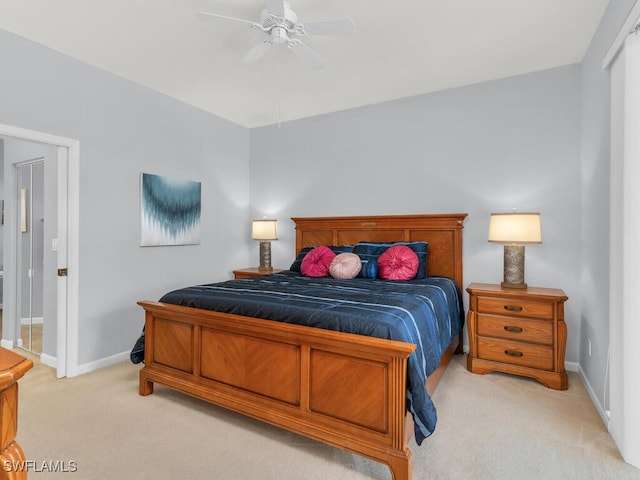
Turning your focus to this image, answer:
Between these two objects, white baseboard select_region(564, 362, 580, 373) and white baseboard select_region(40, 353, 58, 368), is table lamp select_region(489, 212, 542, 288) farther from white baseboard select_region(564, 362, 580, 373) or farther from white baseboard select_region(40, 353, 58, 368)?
white baseboard select_region(40, 353, 58, 368)

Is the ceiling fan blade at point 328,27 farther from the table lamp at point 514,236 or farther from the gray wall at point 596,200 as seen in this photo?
the table lamp at point 514,236

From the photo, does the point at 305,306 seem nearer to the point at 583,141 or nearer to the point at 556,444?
the point at 556,444

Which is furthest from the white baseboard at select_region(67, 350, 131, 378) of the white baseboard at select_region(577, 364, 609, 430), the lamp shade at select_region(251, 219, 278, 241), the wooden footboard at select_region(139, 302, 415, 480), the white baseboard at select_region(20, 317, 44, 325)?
the white baseboard at select_region(577, 364, 609, 430)

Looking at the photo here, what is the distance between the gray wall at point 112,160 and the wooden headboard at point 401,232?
1.34 m

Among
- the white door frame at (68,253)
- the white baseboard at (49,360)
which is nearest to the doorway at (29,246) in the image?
the white baseboard at (49,360)

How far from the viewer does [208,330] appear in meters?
2.29

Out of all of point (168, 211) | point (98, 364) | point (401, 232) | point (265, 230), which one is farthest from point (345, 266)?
point (98, 364)

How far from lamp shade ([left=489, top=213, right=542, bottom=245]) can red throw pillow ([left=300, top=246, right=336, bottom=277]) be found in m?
1.59

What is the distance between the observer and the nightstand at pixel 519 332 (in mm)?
2699

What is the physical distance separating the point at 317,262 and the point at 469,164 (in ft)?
6.01

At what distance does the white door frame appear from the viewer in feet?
9.70

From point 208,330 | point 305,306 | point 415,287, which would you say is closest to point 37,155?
point 208,330

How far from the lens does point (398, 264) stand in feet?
10.7

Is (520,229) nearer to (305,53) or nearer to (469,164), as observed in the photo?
(469,164)
